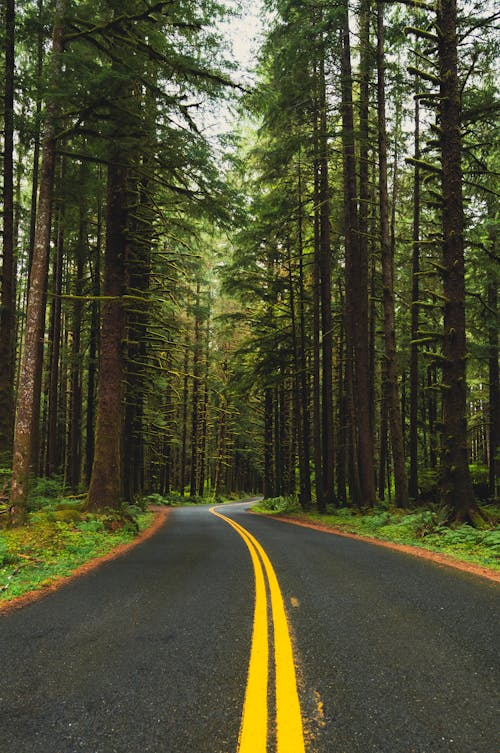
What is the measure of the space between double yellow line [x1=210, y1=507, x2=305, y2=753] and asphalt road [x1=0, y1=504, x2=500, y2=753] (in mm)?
62

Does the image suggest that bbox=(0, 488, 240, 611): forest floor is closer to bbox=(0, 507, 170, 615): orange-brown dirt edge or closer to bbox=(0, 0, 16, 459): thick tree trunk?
bbox=(0, 507, 170, 615): orange-brown dirt edge

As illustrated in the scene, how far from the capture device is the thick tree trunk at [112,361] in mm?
11992

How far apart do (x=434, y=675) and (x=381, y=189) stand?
15.4 m

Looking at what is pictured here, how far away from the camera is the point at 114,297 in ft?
39.8

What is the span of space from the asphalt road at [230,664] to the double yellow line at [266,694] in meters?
0.06

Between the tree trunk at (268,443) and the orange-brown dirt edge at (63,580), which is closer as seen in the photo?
the orange-brown dirt edge at (63,580)

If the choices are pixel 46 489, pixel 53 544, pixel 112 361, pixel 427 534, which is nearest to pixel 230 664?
pixel 53 544

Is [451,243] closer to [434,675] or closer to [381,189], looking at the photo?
[381,189]

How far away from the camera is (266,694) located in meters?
2.89

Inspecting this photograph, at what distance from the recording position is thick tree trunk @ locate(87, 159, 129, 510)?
39.3 feet

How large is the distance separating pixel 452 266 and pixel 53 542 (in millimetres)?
11367

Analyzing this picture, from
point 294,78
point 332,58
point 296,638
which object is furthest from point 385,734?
point 332,58

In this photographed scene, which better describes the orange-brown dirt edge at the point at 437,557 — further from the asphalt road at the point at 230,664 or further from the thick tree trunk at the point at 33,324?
the thick tree trunk at the point at 33,324

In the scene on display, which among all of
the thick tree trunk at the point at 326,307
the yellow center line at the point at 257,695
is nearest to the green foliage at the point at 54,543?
the yellow center line at the point at 257,695
